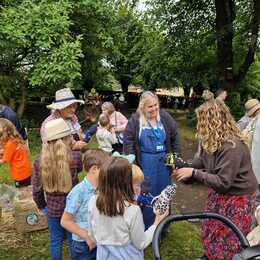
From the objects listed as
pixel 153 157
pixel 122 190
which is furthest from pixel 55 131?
pixel 153 157

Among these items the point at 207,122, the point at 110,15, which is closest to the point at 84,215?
the point at 207,122

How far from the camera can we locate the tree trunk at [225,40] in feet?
45.7

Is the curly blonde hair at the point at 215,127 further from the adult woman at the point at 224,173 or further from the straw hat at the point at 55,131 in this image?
the straw hat at the point at 55,131

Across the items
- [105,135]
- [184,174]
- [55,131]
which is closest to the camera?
[184,174]

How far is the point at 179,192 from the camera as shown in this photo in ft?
24.0

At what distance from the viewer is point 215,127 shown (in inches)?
125

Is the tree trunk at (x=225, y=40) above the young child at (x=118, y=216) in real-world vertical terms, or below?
above

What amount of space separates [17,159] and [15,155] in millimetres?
69

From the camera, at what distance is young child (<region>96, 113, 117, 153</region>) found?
21.1 ft

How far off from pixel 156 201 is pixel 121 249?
412 millimetres

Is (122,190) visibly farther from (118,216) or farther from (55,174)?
(55,174)

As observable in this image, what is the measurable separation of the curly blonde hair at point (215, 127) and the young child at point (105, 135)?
330 centimetres

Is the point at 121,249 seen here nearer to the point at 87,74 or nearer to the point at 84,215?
the point at 84,215

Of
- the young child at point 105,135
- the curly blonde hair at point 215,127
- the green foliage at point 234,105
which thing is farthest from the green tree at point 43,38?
the curly blonde hair at point 215,127
